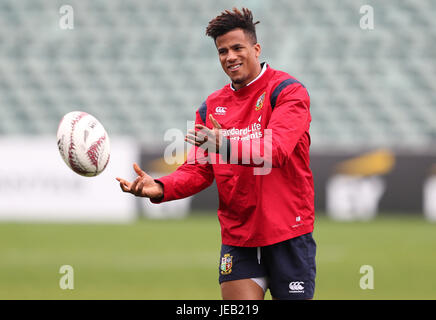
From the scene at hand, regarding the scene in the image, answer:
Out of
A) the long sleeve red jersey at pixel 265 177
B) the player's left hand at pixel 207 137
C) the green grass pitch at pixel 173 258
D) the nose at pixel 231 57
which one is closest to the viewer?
the player's left hand at pixel 207 137

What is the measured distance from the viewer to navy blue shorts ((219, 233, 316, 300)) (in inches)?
157

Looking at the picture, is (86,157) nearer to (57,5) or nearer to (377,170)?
(377,170)

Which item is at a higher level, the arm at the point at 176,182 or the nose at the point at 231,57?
the nose at the point at 231,57

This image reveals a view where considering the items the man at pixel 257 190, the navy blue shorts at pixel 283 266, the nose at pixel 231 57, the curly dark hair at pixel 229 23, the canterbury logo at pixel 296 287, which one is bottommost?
the canterbury logo at pixel 296 287

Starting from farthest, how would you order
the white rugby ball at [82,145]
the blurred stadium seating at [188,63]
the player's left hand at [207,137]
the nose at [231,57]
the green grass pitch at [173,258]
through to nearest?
the blurred stadium seating at [188,63]
the green grass pitch at [173,258]
the white rugby ball at [82,145]
the nose at [231,57]
the player's left hand at [207,137]

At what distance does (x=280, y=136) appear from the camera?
12.2ft

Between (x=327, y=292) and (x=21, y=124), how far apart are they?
11.2 m

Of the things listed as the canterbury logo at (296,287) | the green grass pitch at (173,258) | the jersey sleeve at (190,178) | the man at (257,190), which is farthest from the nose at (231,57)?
the green grass pitch at (173,258)

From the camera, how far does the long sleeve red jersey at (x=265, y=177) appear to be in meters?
3.93

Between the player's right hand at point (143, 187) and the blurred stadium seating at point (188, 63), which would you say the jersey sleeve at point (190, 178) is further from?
the blurred stadium seating at point (188, 63)

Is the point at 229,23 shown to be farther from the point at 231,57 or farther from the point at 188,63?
the point at 188,63

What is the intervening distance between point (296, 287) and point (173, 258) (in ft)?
18.2

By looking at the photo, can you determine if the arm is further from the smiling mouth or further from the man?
the smiling mouth

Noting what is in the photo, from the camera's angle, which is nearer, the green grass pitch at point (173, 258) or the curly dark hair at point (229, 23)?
the curly dark hair at point (229, 23)
